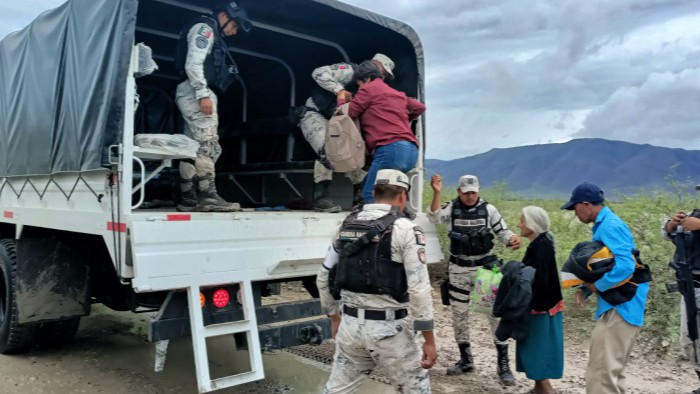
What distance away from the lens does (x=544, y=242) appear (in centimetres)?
379

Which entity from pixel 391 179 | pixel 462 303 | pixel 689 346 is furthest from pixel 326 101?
pixel 689 346

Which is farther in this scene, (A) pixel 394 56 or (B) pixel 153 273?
Answer: (A) pixel 394 56

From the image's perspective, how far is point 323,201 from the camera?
4652 mm

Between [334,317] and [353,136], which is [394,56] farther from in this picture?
[334,317]

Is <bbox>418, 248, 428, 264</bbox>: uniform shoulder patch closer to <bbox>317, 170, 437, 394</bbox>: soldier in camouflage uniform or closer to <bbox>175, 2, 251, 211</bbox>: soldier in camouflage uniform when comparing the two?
<bbox>317, 170, 437, 394</bbox>: soldier in camouflage uniform

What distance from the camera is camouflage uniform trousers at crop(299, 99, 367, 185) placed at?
15.6ft

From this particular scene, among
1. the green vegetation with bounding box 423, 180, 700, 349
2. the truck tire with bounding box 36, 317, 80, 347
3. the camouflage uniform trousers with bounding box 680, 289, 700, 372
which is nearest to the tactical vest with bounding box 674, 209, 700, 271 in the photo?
the camouflage uniform trousers with bounding box 680, 289, 700, 372

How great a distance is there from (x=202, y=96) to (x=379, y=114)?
49.4 inches

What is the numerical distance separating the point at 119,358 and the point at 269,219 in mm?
2295

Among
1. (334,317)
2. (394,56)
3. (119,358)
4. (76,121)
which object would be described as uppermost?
(394,56)

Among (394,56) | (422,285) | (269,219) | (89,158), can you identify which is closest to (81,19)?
(89,158)

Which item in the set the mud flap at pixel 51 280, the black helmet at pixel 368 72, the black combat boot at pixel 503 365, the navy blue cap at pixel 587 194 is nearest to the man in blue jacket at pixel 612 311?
the navy blue cap at pixel 587 194

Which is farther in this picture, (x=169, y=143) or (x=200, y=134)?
(x=200, y=134)

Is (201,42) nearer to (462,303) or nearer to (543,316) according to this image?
(462,303)
